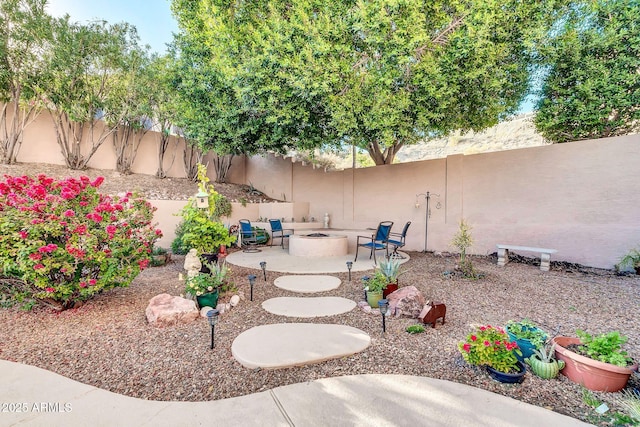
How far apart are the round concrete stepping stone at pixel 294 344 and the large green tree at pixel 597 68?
22.1ft

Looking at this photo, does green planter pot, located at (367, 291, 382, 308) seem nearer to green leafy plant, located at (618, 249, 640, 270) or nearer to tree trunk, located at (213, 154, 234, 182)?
green leafy plant, located at (618, 249, 640, 270)

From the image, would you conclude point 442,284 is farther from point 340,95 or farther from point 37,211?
point 37,211

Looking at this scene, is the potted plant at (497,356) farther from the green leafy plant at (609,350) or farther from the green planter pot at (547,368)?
the green leafy plant at (609,350)

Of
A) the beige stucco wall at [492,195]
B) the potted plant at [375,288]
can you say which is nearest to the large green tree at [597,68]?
the beige stucco wall at [492,195]

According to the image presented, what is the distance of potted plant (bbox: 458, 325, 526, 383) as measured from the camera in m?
2.06

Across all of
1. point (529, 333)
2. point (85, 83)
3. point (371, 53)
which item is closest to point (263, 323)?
point (529, 333)

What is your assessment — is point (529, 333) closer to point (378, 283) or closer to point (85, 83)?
point (378, 283)

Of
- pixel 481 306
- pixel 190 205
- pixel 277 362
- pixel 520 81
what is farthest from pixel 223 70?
pixel 520 81

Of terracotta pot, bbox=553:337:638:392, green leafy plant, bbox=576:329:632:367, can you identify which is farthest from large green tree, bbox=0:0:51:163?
green leafy plant, bbox=576:329:632:367

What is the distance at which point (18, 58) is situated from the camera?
6.34 m

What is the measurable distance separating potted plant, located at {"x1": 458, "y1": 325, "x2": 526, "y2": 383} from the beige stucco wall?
4.95 m

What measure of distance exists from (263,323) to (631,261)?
6.38 meters

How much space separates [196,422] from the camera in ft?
5.42

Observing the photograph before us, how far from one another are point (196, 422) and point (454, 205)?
7091 mm
